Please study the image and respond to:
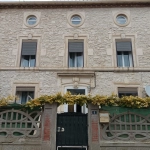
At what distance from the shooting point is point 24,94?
41.8 feet

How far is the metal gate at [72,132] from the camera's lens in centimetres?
816

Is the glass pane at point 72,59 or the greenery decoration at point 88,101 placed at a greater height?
the glass pane at point 72,59

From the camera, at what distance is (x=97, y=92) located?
40.1 ft

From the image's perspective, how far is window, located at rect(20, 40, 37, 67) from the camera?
43.6 feet

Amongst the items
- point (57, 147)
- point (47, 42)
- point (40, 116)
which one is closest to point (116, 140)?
point (57, 147)

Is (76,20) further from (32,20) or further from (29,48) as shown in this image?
(29,48)

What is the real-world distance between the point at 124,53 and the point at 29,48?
16.7 ft

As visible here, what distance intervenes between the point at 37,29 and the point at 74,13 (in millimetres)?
2270

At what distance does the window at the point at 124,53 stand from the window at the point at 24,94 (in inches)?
188

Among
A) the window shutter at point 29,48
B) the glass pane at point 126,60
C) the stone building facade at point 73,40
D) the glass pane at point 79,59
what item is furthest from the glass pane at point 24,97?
the glass pane at point 126,60

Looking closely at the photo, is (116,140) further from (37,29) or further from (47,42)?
(37,29)

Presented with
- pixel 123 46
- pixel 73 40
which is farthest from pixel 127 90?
pixel 73 40

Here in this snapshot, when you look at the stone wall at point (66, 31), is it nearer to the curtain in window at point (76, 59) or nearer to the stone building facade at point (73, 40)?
the stone building facade at point (73, 40)

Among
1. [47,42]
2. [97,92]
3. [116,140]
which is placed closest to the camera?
[116,140]
